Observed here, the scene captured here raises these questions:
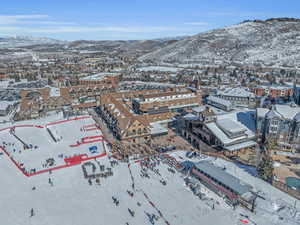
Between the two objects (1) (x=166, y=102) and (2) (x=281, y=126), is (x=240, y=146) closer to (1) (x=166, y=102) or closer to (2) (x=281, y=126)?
(2) (x=281, y=126)

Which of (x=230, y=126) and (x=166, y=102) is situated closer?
(x=230, y=126)

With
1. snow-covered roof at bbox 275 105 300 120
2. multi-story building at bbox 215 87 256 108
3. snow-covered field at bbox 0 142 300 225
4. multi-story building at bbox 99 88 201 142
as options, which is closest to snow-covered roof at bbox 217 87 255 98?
multi-story building at bbox 215 87 256 108

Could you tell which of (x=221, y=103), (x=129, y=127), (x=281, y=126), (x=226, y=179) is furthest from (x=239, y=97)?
(x=226, y=179)

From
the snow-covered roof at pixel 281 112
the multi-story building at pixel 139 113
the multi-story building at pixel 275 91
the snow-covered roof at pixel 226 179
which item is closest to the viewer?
the snow-covered roof at pixel 226 179

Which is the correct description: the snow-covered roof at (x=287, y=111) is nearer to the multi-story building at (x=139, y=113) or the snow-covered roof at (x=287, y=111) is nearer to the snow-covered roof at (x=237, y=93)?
the multi-story building at (x=139, y=113)

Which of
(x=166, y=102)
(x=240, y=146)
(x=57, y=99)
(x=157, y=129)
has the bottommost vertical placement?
(x=240, y=146)

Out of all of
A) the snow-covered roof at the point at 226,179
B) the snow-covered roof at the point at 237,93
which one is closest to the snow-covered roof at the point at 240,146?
Result: the snow-covered roof at the point at 226,179
